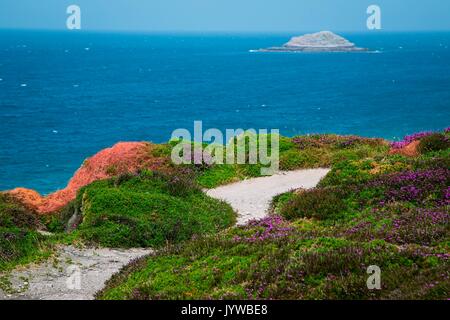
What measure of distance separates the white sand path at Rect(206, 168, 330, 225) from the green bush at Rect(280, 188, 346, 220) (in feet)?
9.51

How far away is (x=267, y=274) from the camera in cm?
1195

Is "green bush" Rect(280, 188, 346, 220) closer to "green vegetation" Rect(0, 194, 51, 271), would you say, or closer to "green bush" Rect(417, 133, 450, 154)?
"green vegetation" Rect(0, 194, 51, 271)

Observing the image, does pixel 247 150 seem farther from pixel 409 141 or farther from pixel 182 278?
pixel 182 278

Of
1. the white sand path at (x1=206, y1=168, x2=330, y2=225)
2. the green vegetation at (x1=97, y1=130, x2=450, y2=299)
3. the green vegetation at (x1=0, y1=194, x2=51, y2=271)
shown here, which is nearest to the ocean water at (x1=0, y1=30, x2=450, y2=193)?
the white sand path at (x1=206, y1=168, x2=330, y2=225)

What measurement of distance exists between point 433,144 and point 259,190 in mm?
7777

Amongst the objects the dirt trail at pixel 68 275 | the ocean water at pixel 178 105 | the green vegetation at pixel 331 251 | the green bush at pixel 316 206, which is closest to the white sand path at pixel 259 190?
the green bush at pixel 316 206

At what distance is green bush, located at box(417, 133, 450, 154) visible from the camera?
87.0ft

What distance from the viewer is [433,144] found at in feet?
87.6

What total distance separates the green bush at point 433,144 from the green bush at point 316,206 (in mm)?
8097

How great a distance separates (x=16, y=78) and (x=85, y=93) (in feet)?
111

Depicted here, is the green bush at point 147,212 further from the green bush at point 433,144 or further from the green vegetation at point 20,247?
the green bush at point 433,144

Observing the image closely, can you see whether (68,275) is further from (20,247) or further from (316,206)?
(316,206)

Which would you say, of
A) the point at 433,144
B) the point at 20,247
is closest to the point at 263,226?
the point at 20,247

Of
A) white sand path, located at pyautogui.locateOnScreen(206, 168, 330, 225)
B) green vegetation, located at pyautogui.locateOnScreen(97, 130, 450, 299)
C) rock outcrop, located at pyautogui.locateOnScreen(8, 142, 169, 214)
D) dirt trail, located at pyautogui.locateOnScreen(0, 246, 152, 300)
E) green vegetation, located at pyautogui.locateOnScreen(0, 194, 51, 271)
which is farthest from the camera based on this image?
rock outcrop, located at pyautogui.locateOnScreen(8, 142, 169, 214)
